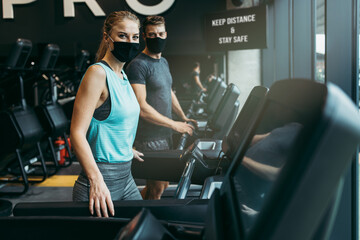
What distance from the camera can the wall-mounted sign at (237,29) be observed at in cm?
420

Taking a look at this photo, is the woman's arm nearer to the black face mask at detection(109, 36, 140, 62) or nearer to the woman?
the woman

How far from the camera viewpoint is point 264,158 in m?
0.61

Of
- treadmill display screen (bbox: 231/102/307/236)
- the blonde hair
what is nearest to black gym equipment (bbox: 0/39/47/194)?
the blonde hair

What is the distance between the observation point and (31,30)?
7.01 meters

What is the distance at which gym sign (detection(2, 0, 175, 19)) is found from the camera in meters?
6.00

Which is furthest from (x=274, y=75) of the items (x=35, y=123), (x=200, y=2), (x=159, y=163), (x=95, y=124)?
(x=95, y=124)

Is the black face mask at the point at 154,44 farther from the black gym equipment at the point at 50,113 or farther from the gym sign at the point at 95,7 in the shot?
the gym sign at the point at 95,7

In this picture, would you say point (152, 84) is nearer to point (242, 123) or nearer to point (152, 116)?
point (152, 116)

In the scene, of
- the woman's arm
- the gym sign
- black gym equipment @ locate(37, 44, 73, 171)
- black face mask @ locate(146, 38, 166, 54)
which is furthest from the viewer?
the gym sign

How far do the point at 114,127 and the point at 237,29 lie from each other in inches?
121

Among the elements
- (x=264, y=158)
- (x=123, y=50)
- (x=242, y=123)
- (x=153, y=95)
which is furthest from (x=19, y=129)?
(x=264, y=158)

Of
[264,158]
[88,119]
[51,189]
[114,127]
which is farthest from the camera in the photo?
[51,189]

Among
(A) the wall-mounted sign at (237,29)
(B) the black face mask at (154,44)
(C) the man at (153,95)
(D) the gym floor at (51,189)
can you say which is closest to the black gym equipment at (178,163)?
(C) the man at (153,95)

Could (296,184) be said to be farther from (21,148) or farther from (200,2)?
(200,2)
